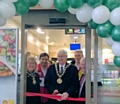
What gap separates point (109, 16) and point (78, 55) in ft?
5.97

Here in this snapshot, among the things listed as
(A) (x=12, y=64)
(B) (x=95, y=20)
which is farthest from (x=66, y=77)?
(B) (x=95, y=20)

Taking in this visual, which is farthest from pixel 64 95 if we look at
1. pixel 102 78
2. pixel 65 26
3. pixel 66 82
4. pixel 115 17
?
pixel 115 17

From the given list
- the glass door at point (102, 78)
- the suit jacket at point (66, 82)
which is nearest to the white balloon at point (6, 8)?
the suit jacket at point (66, 82)

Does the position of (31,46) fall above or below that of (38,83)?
above

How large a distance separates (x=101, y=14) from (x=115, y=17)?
0.52ft

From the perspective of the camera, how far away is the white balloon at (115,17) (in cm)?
278

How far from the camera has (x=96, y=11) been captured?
2814mm

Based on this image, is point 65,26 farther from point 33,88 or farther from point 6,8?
point 6,8

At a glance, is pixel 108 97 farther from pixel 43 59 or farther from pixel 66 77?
pixel 43 59

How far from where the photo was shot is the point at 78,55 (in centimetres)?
460

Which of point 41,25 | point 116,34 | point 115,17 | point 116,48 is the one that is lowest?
point 116,48

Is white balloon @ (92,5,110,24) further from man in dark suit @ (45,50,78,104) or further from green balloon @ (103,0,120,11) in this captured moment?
man in dark suit @ (45,50,78,104)

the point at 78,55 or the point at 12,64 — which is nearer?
the point at 12,64

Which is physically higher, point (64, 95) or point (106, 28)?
point (106, 28)
